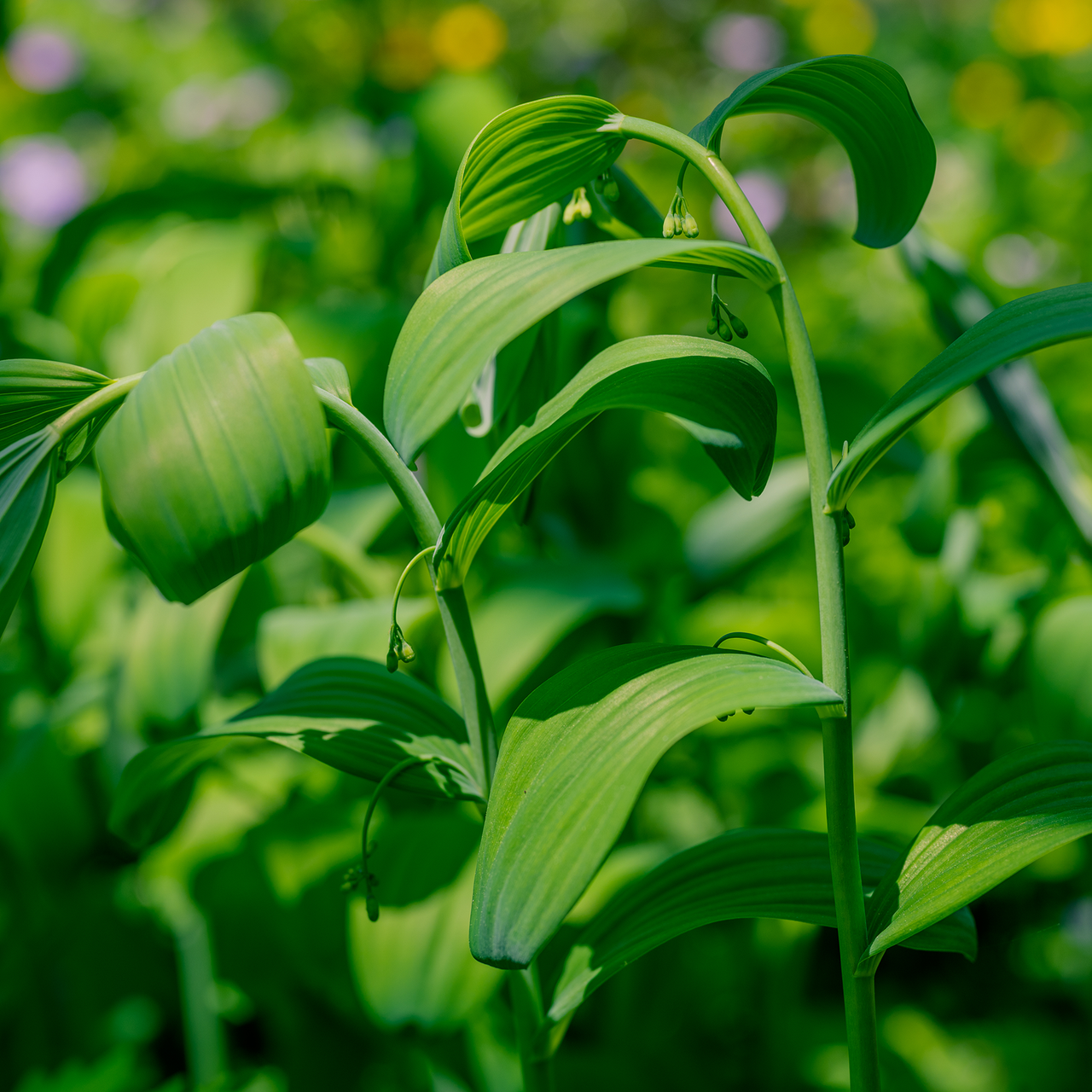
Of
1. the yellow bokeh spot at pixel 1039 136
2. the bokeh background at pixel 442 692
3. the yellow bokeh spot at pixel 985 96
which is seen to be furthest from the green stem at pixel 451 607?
the yellow bokeh spot at pixel 985 96

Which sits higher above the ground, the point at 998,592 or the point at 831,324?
the point at 831,324

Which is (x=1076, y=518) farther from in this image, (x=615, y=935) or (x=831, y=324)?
(x=831, y=324)

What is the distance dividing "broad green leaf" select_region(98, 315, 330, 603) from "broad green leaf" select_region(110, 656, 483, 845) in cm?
13

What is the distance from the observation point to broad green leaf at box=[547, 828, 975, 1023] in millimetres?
397

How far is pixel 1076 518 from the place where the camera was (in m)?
0.66

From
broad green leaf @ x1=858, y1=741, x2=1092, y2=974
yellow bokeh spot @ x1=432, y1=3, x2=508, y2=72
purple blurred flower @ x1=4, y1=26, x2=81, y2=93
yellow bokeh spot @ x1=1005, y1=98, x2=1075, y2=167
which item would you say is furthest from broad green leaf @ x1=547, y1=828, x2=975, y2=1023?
purple blurred flower @ x1=4, y1=26, x2=81, y2=93

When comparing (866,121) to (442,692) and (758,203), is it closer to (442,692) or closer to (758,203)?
(442,692)

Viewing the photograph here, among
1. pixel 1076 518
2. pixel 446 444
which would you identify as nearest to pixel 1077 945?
pixel 1076 518

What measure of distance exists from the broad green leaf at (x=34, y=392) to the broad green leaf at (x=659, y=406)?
0.13 m

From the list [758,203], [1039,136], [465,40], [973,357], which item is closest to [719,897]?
[973,357]

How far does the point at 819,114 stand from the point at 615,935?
13.3 inches

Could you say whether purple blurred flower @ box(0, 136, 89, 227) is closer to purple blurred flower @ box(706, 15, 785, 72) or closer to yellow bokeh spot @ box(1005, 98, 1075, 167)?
purple blurred flower @ box(706, 15, 785, 72)

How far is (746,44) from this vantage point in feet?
9.70

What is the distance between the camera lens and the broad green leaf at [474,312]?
275 millimetres
